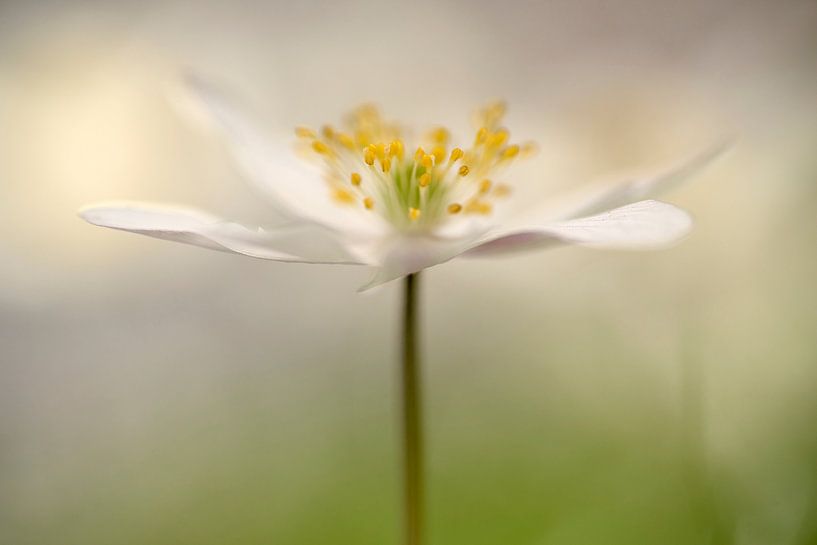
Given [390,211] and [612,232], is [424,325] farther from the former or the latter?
[612,232]

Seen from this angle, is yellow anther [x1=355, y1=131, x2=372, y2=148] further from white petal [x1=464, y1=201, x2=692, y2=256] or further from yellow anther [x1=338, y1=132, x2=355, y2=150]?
white petal [x1=464, y1=201, x2=692, y2=256]

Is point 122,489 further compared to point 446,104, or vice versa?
point 446,104

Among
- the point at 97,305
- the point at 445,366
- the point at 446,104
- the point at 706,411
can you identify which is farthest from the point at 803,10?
the point at 97,305

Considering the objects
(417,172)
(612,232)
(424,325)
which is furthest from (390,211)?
(424,325)

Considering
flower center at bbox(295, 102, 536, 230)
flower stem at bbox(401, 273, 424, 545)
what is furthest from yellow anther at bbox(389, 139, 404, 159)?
flower stem at bbox(401, 273, 424, 545)

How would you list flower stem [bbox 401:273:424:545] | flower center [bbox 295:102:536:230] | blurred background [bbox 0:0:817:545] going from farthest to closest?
1. blurred background [bbox 0:0:817:545]
2. flower center [bbox 295:102:536:230]
3. flower stem [bbox 401:273:424:545]

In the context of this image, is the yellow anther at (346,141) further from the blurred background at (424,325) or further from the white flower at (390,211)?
the blurred background at (424,325)

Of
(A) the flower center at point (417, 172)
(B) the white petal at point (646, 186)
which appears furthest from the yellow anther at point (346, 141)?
(B) the white petal at point (646, 186)

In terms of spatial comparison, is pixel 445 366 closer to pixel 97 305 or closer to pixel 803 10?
pixel 97 305
